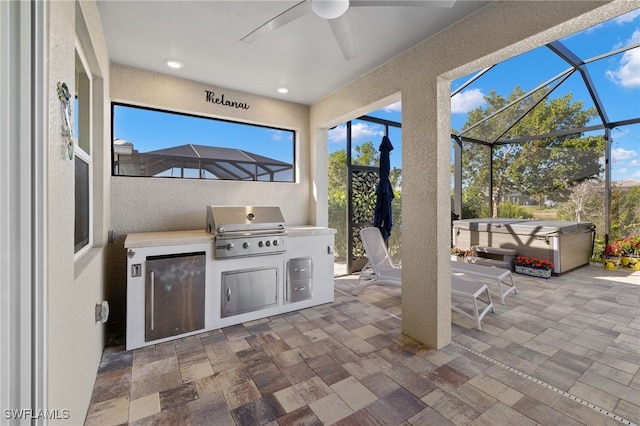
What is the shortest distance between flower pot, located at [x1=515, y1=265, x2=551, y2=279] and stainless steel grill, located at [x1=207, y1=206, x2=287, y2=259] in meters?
4.65

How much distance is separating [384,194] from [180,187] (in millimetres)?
3131

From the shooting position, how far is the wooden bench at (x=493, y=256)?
209 inches

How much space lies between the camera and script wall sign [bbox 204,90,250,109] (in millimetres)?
3596

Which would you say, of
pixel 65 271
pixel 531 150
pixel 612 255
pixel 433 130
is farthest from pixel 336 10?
pixel 531 150

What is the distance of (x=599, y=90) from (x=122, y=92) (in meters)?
8.47

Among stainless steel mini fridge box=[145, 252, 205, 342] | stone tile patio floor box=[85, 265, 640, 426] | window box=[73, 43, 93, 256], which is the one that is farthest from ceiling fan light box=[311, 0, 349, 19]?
stone tile patio floor box=[85, 265, 640, 426]

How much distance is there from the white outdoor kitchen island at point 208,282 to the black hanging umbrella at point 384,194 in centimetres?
147

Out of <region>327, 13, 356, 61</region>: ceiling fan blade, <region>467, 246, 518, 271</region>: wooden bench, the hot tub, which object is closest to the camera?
<region>327, 13, 356, 61</region>: ceiling fan blade

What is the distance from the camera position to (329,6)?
1568 millimetres

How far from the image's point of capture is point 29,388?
0.85 metres

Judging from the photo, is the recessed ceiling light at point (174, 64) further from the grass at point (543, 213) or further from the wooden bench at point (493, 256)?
the grass at point (543, 213)

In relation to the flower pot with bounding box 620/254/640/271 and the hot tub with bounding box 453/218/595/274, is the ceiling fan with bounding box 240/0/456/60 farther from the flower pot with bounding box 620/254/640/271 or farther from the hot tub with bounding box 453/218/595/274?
the flower pot with bounding box 620/254/640/271

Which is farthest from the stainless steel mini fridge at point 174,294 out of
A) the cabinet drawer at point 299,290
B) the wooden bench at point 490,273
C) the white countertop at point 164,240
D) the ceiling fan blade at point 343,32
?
the wooden bench at point 490,273

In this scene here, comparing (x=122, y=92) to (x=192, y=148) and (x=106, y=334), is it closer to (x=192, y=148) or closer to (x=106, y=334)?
(x=192, y=148)
